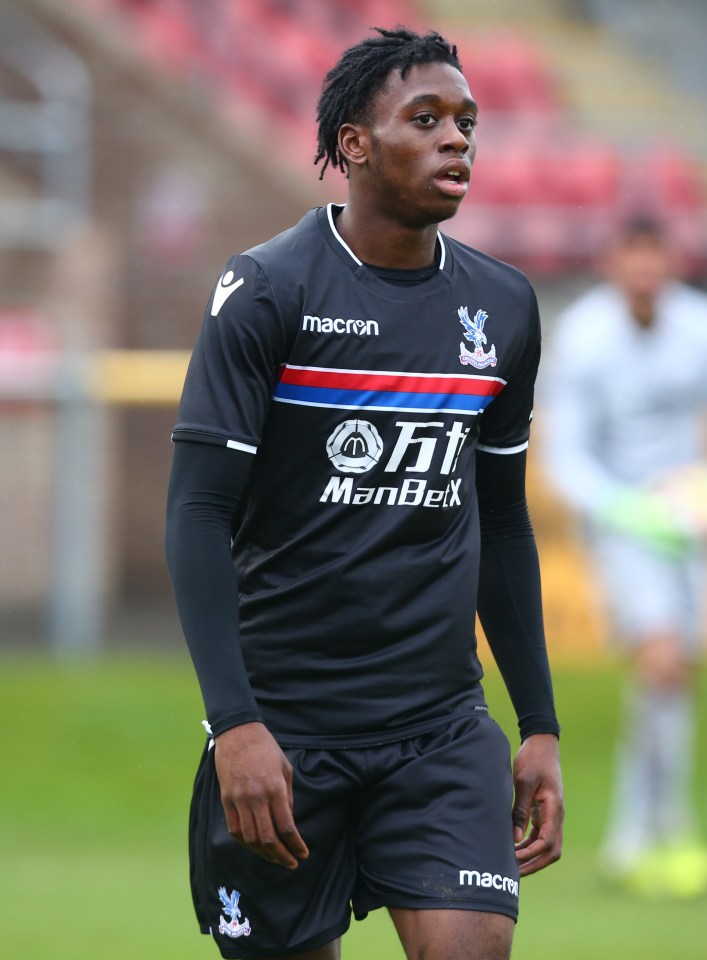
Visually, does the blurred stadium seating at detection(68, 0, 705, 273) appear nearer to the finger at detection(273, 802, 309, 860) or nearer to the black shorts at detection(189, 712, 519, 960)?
the black shorts at detection(189, 712, 519, 960)

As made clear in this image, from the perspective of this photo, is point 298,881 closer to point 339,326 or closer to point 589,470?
point 339,326

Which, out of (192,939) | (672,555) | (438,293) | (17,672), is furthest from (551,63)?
(438,293)

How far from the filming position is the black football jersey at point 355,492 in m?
3.22

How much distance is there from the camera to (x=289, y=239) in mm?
3326

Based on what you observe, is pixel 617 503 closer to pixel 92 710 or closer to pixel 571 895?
pixel 571 895

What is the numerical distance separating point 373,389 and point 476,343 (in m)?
0.24

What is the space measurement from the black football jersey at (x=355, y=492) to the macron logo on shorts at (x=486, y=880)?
290 millimetres

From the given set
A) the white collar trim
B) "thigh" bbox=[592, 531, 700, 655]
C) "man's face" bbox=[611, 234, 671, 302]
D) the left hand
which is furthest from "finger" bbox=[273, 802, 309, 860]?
"man's face" bbox=[611, 234, 671, 302]

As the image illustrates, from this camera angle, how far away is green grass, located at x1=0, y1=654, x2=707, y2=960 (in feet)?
19.6

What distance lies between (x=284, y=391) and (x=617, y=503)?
147 inches

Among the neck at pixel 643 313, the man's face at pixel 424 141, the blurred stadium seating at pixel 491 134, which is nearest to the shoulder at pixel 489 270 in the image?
the man's face at pixel 424 141

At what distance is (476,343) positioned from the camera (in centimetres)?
336

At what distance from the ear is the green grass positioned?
3.16 m

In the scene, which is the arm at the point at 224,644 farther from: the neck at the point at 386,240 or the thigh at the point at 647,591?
the thigh at the point at 647,591
